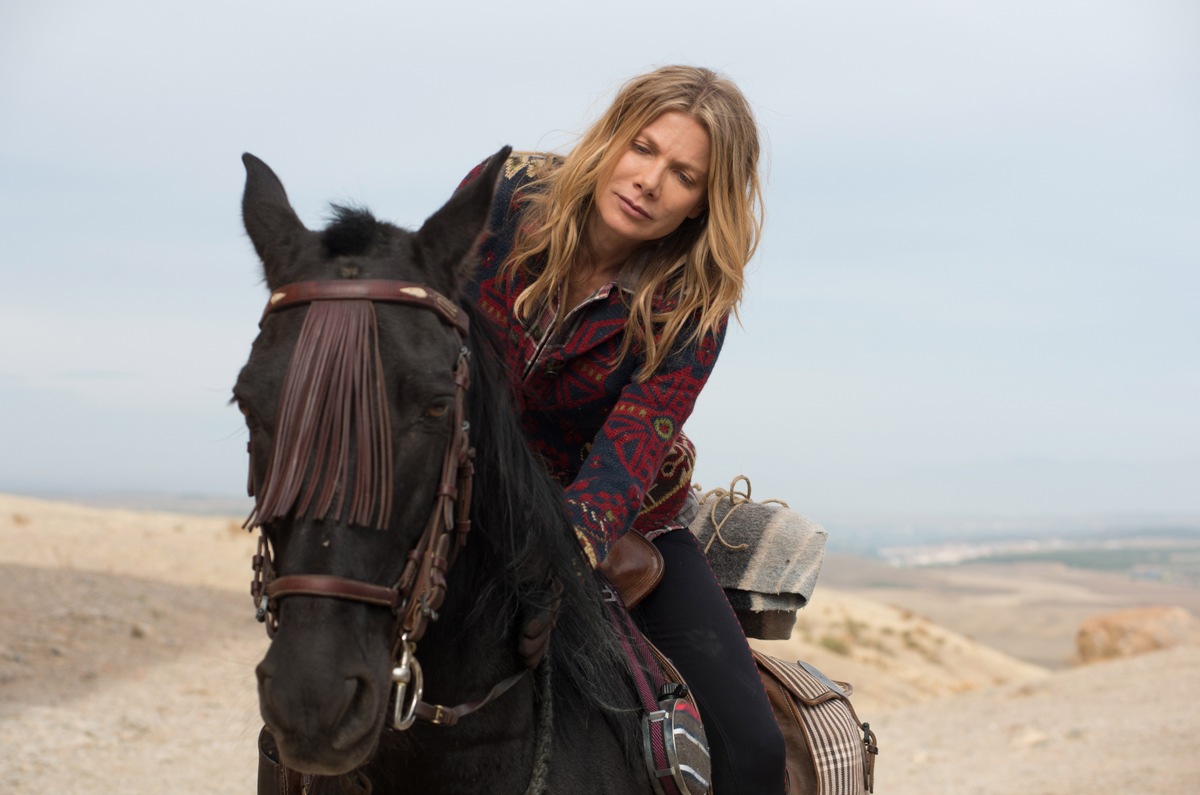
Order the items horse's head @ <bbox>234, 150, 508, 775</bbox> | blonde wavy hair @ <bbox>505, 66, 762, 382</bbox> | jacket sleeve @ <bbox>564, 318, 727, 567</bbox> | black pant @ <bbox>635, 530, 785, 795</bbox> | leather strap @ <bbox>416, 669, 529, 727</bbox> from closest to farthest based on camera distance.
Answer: horse's head @ <bbox>234, 150, 508, 775</bbox>, leather strap @ <bbox>416, 669, 529, 727</bbox>, jacket sleeve @ <bbox>564, 318, 727, 567</bbox>, black pant @ <bbox>635, 530, 785, 795</bbox>, blonde wavy hair @ <bbox>505, 66, 762, 382</bbox>

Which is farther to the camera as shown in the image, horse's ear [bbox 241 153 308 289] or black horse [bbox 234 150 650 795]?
horse's ear [bbox 241 153 308 289]

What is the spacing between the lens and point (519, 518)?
2434 mm

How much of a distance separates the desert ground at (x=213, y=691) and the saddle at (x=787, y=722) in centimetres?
104

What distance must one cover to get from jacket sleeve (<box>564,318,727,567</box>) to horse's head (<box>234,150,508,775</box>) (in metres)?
0.61

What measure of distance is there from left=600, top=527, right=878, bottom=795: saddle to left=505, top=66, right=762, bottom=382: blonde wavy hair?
63 cm

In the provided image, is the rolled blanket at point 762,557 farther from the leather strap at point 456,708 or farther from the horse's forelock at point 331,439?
the horse's forelock at point 331,439

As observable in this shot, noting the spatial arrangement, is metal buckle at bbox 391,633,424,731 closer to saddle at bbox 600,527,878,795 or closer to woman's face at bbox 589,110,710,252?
saddle at bbox 600,527,878,795

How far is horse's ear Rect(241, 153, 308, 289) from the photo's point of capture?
2.36 meters

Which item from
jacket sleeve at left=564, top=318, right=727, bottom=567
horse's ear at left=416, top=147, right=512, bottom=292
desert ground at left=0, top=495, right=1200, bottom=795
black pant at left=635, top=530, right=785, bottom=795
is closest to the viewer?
horse's ear at left=416, top=147, right=512, bottom=292

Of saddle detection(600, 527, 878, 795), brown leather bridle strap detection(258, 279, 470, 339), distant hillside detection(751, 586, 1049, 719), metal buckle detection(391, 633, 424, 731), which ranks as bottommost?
distant hillside detection(751, 586, 1049, 719)

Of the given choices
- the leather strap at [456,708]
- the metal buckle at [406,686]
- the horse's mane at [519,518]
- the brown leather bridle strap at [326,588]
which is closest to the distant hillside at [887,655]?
the horse's mane at [519,518]

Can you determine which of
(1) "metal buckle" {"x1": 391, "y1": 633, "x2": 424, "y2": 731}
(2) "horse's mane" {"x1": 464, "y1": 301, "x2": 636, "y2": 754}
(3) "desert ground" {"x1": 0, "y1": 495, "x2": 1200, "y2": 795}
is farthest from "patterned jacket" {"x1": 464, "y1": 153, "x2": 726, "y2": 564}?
(3) "desert ground" {"x1": 0, "y1": 495, "x2": 1200, "y2": 795}

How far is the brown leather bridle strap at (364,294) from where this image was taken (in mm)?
2125

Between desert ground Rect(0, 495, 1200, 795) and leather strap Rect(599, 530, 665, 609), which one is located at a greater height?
leather strap Rect(599, 530, 665, 609)
